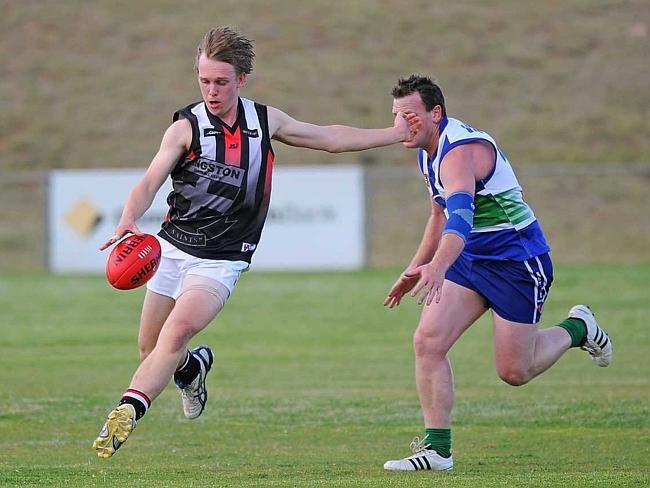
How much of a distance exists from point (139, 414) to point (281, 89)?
31659 mm

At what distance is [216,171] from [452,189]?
4.14 feet

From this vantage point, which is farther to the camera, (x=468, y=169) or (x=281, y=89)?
(x=281, y=89)

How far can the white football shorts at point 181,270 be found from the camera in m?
7.12

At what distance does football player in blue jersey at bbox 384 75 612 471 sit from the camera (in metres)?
7.11

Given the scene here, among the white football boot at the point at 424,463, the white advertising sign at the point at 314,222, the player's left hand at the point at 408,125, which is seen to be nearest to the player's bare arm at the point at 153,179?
the player's left hand at the point at 408,125

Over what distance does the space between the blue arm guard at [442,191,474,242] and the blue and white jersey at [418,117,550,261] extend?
1.08 ft

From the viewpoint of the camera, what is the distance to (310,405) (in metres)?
10.3

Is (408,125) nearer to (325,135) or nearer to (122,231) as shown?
(325,135)

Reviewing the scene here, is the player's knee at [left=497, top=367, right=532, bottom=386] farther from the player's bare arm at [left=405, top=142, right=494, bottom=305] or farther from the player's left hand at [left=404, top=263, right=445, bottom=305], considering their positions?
the player's left hand at [left=404, top=263, right=445, bottom=305]

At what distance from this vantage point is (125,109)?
37.9 meters

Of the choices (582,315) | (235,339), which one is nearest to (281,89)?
(235,339)

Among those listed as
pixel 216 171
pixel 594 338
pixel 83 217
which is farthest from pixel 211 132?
pixel 83 217

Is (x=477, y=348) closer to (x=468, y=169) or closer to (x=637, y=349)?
(x=637, y=349)

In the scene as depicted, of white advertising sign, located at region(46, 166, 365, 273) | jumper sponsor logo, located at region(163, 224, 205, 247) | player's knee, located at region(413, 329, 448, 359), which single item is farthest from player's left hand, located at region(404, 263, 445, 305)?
white advertising sign, located at region(46, 166, 365, 273)
